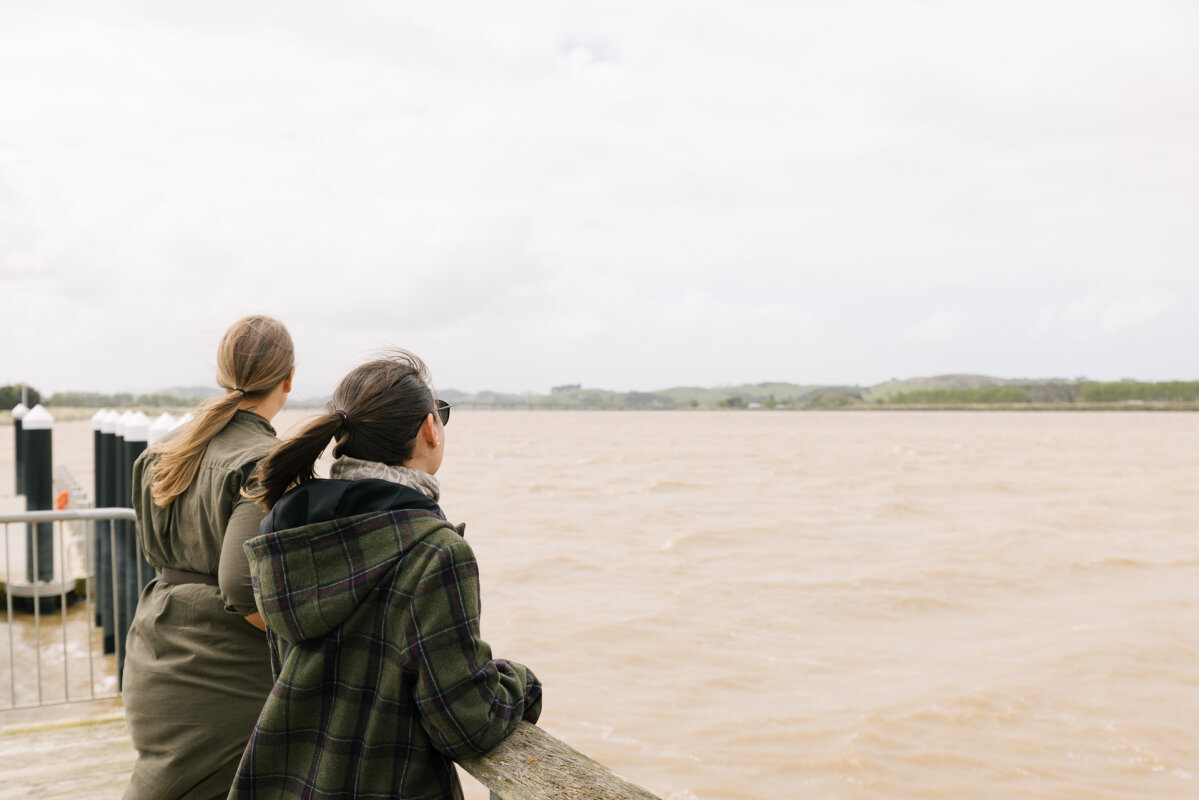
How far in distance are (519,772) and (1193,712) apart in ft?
28.9

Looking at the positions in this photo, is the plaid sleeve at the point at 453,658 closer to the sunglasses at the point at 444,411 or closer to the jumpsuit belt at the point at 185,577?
the sunglasses at the point at 444,411

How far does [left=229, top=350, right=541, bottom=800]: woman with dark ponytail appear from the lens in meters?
1.59

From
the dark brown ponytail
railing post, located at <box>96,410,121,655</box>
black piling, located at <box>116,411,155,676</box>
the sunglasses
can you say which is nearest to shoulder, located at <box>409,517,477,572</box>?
the dark brown ponytail

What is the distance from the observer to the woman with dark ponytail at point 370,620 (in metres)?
1.59

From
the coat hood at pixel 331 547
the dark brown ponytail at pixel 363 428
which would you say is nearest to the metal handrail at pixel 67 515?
the dark brown ponytail at pixel 363 428

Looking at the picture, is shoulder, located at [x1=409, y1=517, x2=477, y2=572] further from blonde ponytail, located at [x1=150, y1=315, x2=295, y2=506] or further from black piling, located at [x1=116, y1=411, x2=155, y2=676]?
black piling, located at [x1=116, y1=411, x2=155, y2=676]

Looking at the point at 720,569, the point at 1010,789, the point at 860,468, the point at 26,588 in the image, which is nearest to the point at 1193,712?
the point at 1010,789

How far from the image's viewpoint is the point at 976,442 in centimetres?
5153

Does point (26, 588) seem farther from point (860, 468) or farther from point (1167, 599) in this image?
point (860, 468)

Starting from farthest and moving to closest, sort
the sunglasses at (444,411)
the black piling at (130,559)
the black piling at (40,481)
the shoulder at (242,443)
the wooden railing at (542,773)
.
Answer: the black piling at (40,481) → the black piling at (130,559) → the shoulder at (242,443) → the sunglasses at (444,411) → the wooden railing at (542,773)

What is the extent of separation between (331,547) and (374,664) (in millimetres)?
242

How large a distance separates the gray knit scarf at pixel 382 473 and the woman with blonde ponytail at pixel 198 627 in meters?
0.59

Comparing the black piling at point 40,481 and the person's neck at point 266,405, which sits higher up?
the person's neck at point 266,405

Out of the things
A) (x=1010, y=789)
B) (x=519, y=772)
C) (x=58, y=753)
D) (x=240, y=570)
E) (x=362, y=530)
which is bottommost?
(x=1010, y=789)
